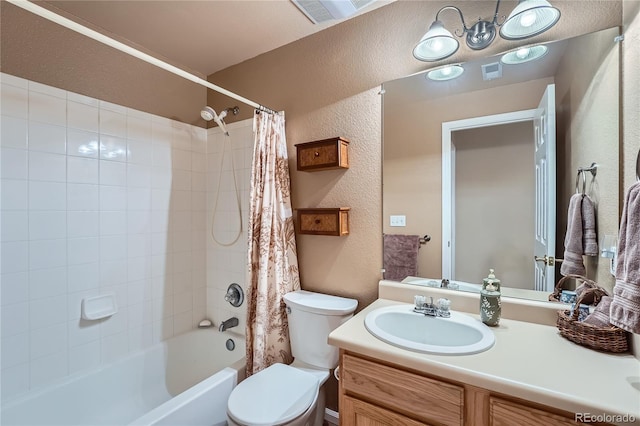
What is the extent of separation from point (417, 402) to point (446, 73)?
1.46 meters

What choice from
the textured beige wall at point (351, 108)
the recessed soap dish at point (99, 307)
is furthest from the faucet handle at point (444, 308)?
the recessed soap dish at point (99, 307)

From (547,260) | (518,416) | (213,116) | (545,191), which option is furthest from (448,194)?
(213,116)

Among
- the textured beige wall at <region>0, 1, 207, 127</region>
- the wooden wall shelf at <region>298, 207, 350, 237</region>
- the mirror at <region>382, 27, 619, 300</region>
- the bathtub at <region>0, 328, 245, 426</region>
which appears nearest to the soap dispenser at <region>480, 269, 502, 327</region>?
the mirror at <region>382, 27, 619, 300</region>

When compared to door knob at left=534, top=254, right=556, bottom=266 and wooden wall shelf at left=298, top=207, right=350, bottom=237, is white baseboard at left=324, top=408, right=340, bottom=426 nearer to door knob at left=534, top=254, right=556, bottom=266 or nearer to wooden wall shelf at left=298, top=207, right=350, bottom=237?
wooden wall shelf at left=298, top=207, right=350, bottom=237

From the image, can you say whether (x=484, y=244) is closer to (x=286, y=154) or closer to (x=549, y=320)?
(x=549, y=320)

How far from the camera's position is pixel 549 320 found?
→ 3.80ft

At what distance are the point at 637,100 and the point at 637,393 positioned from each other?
92cm

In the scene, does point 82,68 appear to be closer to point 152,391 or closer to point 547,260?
point 152,391

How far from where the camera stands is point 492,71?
4.26 ft

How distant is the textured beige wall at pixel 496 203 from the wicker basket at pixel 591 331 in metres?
0.21

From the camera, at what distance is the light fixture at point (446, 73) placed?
1.37 m

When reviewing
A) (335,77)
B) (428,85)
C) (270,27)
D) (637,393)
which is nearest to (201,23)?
(270,27)

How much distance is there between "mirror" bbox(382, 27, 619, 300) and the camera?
109 centimetres

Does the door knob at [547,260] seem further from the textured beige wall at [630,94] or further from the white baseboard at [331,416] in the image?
the white baseboard at [331,416]
